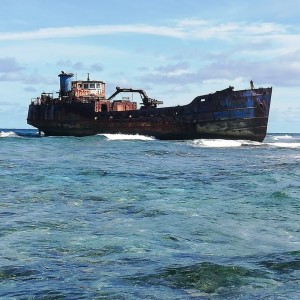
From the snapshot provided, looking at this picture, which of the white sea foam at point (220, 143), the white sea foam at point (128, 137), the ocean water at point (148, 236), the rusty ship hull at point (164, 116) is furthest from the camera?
the white sea foam at point (128, 137)

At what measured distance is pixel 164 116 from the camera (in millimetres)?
46438

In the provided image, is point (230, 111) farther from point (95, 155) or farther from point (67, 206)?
→ point (67, 206)

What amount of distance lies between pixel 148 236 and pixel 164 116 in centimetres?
3724

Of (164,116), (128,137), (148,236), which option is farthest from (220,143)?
(148,236)

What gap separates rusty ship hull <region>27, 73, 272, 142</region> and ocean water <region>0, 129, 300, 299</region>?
76.7 feet

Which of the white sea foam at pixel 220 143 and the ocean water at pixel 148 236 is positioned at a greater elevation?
the white sea foam at pixel 220 143

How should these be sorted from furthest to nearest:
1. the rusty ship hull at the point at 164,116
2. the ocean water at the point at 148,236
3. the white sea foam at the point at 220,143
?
the rusty ship hull at the point at 164,116, the white sea foam at the point at 220,143, the ocean water at the point at 148,236

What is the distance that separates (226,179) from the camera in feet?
62.6

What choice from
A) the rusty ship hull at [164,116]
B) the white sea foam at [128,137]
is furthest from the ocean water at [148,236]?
the white sea foam at [128,137]

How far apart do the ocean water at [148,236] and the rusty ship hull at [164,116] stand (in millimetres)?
23384

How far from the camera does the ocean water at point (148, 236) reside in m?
6.57

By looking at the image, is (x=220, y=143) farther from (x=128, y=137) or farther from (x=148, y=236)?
(x=148, y=236)

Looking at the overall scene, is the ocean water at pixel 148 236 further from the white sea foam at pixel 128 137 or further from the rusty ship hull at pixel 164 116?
the white sea foam at pixel 128 137

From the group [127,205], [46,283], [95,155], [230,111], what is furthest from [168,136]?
[46,283]
